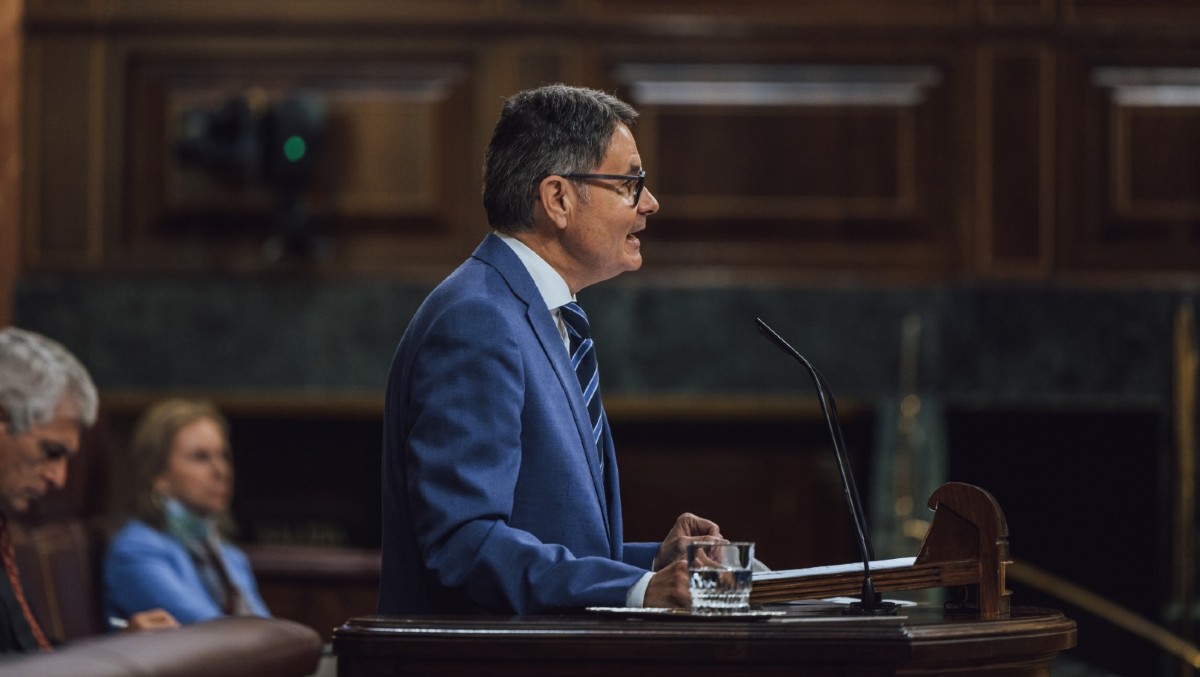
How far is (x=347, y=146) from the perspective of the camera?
5.18 m

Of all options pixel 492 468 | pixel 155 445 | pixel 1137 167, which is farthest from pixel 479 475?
pixel 1137 167

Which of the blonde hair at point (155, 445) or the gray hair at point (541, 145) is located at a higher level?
the gray hair at point (541, 145)

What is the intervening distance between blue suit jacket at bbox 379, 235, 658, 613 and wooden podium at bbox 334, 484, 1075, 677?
0.22ft

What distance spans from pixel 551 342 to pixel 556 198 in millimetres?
195

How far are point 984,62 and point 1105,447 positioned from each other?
1273 millimetres

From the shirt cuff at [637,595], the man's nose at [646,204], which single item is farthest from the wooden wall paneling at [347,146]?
the shirt cuff at [637,595]

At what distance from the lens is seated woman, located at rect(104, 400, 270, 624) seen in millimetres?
3432

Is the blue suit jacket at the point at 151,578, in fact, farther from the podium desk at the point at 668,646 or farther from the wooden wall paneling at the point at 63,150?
the podium desk at the point at 668,646

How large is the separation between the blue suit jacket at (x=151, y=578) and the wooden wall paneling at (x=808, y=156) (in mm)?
2056

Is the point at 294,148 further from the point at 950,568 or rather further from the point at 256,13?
the point at 950,568

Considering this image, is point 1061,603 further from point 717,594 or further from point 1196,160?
point 717,594

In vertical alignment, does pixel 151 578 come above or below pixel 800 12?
below

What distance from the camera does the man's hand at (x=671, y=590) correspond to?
1.51 meters

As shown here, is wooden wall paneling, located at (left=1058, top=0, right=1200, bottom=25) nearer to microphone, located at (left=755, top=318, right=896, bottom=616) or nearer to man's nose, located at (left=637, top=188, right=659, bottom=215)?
man's nose, located at (left=637, top=188, right=659, bottom=215)
